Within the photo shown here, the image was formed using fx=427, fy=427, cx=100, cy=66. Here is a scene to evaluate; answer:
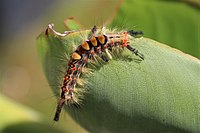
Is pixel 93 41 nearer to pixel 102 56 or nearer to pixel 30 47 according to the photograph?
pixel 102 56

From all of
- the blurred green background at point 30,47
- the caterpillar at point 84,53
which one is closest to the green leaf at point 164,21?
the caterpillar at point 84,53

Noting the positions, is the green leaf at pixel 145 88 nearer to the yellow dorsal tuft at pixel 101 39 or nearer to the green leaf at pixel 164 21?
the yellow dorsal tuft at pixel 101 39

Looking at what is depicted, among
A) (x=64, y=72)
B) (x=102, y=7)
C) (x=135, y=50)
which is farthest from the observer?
(x=102, y=7)

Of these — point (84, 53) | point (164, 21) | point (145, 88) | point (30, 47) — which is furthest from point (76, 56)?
point (30, 47)

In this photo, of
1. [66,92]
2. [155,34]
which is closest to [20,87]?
[155,34]

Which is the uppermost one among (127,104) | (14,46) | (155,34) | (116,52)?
(14,46)

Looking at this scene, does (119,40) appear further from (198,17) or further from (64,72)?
(198,17)

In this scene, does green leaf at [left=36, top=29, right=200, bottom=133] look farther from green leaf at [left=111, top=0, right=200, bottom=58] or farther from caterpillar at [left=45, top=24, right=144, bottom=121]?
green leaf at [left=111, top=0, right=200, bottom=58]
